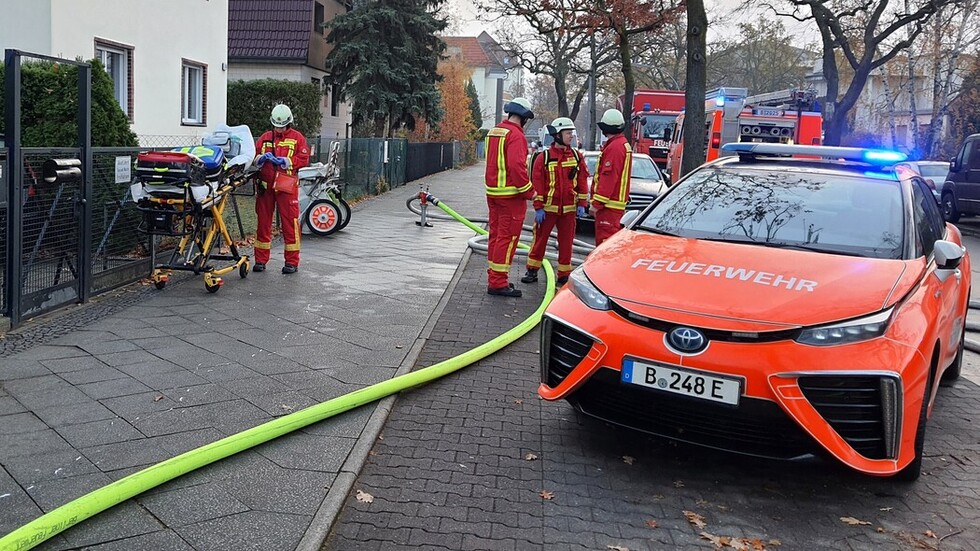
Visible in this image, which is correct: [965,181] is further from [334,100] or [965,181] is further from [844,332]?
[334,100]

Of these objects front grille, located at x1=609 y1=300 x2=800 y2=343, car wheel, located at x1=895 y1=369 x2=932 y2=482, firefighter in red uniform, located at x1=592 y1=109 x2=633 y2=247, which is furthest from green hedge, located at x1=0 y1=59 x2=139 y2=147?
car wheel, located at x1=895 y1=369 x2=932 y2=482

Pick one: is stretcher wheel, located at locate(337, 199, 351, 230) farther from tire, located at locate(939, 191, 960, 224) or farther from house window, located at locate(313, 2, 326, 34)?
house window, located at locate(313, 2, 326, 34)

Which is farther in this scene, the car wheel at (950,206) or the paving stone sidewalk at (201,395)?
the car wheel at (950,206)

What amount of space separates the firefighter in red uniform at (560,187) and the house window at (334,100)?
23.9m

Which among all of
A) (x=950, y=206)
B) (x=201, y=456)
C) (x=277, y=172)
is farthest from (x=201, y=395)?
(x=950, y=206)

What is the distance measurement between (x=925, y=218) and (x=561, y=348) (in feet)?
8.47

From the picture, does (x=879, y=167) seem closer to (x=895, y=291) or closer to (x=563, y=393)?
(x=895, y=291)

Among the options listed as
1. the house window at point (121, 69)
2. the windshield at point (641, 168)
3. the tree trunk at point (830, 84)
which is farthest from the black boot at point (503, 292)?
the tree trunk at point (830, 84)

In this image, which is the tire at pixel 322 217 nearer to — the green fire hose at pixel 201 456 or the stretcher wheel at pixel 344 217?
the stretcher wheel at pixel 344 217

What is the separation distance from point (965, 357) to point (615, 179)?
12.3 feet

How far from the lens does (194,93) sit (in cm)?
2052

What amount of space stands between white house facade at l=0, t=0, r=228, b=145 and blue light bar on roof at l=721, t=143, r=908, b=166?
39.0 feet

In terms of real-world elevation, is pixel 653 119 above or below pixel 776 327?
above

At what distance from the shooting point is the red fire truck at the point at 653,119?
2773 cm
